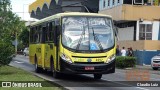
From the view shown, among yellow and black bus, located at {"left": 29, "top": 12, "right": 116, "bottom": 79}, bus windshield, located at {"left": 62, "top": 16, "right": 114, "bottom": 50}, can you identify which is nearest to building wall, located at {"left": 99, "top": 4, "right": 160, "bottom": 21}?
yellow and black bus, located at {"left": 29, "top": 12, "right": 116, "bottom": 79}

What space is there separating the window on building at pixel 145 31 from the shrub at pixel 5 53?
28.2m

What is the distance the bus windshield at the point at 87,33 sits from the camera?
2086cm

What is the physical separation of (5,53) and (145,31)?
2877 cm

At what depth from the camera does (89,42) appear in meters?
20.9

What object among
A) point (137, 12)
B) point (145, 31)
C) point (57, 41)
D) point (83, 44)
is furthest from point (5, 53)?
point (145, 31)

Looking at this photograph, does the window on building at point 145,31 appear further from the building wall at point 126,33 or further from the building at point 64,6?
the building at point 64,6

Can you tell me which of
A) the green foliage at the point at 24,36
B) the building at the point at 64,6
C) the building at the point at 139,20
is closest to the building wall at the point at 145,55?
the building at the point at 139,20

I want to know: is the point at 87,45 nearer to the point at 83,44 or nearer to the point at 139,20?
the point at 83,44

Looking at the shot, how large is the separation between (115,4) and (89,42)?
33137 mm

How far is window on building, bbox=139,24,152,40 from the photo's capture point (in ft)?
165

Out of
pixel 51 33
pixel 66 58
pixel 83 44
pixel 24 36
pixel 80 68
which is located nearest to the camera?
A: pixel 80 68

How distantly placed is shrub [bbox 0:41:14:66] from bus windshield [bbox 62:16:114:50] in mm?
4076

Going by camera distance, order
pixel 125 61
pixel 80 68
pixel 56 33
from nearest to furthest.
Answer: pixel 80 68
pixel 56 33
pixel 125 61

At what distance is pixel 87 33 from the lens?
21.1 m
